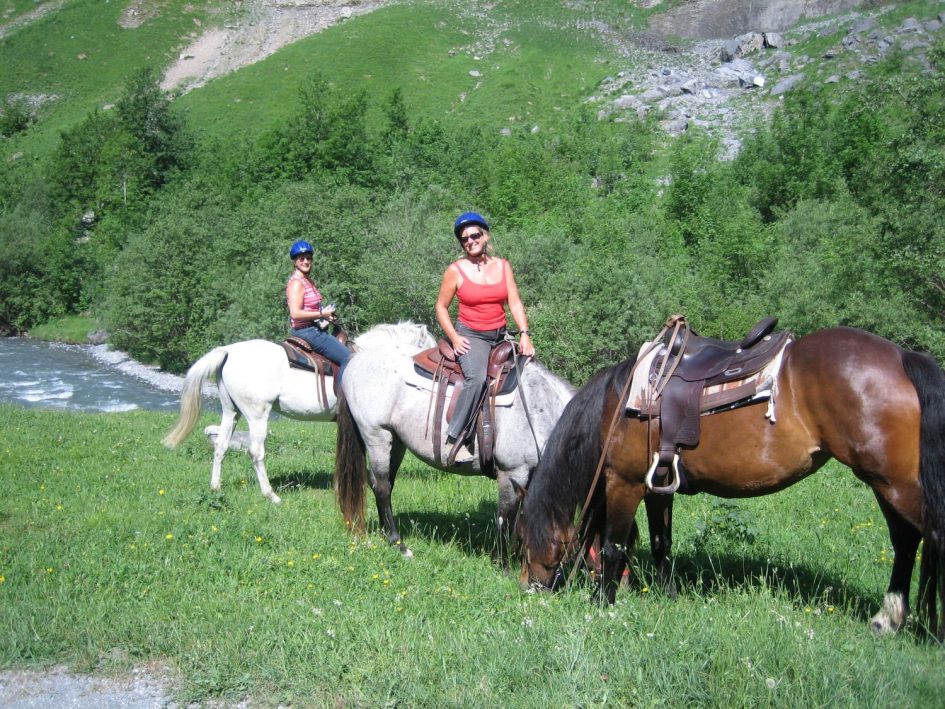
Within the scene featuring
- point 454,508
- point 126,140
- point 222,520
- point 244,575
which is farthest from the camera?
point 126,140

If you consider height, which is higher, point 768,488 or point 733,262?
point 768,488

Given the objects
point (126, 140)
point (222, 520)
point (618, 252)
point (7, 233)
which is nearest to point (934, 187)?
point (618, 252)

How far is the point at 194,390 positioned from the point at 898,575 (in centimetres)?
822

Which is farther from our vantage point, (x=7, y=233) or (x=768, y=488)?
(x=7, y=233)

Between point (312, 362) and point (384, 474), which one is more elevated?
point (312, 362)

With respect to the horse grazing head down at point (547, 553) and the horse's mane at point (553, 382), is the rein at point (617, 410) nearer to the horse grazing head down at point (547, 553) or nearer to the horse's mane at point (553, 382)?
the horse grazing head down at point (547, 553)

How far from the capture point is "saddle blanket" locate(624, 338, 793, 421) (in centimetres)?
465

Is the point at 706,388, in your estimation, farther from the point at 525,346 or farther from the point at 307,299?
the point at 307,299

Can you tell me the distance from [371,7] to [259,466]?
4234 inches

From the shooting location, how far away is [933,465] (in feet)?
13.4

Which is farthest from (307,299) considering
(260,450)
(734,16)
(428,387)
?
(734,16)

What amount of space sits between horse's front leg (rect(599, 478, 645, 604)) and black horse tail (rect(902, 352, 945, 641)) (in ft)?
5.59

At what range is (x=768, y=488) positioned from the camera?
4750 millimetres

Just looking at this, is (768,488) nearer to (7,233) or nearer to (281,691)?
(281,691)
